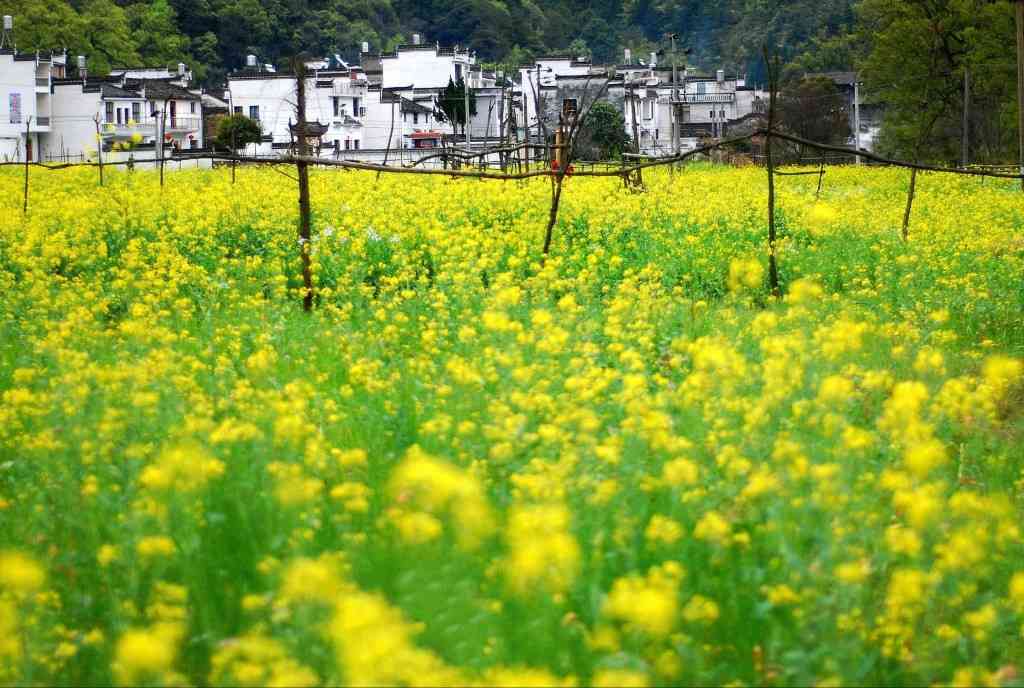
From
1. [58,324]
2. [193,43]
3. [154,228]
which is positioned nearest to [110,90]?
[193,43]

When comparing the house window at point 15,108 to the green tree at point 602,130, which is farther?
the house window at point 15,108

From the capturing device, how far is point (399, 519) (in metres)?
3.96

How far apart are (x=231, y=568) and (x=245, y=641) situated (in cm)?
97

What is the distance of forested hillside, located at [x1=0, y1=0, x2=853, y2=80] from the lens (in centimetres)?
6508

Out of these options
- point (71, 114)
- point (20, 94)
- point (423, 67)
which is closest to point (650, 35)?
point (423, 67)

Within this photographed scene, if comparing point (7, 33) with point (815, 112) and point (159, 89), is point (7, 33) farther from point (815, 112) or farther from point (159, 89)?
point (815, 112)

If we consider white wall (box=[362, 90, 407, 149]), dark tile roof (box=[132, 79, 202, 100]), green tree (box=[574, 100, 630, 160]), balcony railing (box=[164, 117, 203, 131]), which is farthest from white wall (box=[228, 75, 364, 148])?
green tree (box=[574, 100, 630, 160])

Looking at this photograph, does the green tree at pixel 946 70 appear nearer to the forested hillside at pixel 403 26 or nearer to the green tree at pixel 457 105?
the green tree at pixel 457 105

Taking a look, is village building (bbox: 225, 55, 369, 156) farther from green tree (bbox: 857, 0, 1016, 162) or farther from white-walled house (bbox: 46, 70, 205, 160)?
green tree (bbox: 857, 0, 1016, 162)

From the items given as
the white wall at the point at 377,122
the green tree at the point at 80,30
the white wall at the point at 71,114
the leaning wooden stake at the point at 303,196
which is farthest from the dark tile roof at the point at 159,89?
the leaning wooden stake at the point at 303,196

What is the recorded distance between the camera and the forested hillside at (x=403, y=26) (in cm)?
6508

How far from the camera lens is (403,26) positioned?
88.8 m

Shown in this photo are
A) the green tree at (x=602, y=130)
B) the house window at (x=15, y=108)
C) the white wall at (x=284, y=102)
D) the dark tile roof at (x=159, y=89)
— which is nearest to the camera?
the green tree at (x=602, y=130)

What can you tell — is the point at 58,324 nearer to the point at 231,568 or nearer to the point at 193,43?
the point at 231,568
